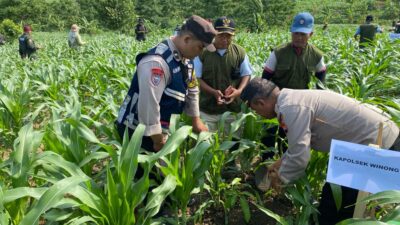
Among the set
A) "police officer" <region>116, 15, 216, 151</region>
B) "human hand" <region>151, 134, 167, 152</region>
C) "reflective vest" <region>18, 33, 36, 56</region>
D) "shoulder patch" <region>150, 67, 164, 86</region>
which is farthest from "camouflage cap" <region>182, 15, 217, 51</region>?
"reflective vest" <region>18, 33, 36, 56</region>

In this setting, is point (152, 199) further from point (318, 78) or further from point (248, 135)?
point (318, 78)

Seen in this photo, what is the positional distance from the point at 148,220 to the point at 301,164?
0.88m

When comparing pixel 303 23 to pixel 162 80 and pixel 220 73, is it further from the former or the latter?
pixel 162 80

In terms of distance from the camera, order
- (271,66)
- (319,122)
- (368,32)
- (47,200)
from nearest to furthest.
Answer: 1. (47,200)
2. (319,122)
3. (271,66)
4. (368,32)

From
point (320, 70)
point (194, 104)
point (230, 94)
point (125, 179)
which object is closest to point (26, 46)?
point (230, 94)

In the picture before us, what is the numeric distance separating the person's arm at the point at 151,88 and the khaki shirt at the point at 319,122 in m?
0.70

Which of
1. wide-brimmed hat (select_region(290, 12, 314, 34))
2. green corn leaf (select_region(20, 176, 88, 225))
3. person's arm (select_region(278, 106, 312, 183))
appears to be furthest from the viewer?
wide-brimmed hat (select_region(290, 12, 314, 34))

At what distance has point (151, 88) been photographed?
2.07 metres

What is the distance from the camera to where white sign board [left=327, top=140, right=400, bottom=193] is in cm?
153

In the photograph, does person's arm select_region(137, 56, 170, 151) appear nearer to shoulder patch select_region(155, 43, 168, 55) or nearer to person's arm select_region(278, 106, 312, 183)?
shoulder patch select_region(155, 43, 168, 55)

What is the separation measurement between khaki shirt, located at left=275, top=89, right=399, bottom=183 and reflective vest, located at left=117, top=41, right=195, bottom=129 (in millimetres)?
629

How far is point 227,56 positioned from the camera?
128 inches

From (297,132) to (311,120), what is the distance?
16cm

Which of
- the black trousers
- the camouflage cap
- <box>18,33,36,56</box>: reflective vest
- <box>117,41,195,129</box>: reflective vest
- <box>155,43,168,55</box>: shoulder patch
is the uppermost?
the camouflage cap
